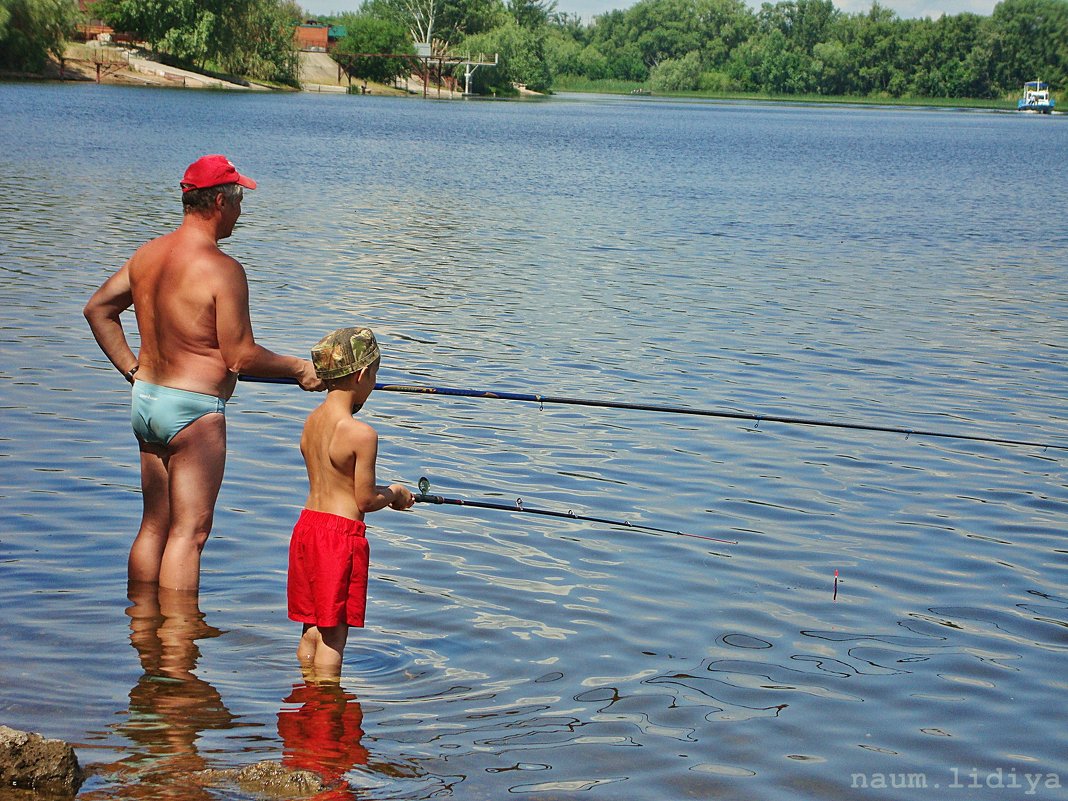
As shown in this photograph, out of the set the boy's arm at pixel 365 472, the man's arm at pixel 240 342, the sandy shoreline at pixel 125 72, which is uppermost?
the sandy shoreline at pixel 125 72

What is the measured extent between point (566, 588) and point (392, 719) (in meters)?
1.59

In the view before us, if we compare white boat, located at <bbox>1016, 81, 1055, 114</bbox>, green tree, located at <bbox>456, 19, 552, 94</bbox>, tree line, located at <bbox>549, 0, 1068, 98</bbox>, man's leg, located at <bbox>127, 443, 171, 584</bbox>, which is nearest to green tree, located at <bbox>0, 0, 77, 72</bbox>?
green tree, located at <bbox>456, 19, 552, 94</bbox>

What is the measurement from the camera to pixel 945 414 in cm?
925

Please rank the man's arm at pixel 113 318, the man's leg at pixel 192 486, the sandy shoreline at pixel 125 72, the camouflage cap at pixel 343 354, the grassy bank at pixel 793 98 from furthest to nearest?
the grassy bank at pixel 793 98 → the sandy shoreline at pixel 125 72 → the man's arm at pixel 113 318 → the man's leg at pixel 192 486 → the camouflage cap at pixel 343 354

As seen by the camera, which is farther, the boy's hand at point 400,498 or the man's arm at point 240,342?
the man's arm at point 240,342

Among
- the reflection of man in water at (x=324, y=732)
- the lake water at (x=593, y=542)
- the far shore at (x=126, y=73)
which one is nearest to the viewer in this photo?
the reflection of man in water at (x=324, y=732)

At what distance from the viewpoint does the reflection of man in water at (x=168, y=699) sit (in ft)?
12.1

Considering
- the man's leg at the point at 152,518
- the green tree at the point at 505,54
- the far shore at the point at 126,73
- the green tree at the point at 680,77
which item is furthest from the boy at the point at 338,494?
the green tree at the point at 680,77

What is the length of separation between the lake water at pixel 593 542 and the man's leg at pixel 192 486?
0.31 metres

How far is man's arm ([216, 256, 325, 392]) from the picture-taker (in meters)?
4.48

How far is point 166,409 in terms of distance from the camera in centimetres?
453

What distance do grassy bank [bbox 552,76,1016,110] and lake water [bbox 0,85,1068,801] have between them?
130m

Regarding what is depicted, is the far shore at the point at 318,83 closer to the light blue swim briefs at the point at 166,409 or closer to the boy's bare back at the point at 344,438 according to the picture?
the light blue swim briefs at the point at 166,409

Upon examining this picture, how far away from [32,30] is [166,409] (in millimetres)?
64313
